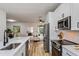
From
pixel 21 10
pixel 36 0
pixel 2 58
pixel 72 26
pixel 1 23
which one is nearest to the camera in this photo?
pixel 2 58

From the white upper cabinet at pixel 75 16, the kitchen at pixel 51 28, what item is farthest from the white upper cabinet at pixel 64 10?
the white upper cabinet at pixel 75 16

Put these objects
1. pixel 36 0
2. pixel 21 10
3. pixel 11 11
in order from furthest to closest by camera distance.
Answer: pixel 21 10
pixel 11 11
pixel 36 0

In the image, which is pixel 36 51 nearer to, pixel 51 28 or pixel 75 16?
pixel 51 28

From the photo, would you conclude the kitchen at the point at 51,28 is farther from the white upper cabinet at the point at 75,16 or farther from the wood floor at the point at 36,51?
the wood floor at the point at 36,51

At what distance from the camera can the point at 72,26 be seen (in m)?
2.70

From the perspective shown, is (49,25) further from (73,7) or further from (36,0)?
(36,0)

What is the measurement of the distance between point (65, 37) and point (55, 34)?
2.60 feet

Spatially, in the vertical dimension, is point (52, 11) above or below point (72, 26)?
above

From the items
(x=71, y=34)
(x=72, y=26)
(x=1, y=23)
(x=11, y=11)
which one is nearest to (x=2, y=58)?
(x=72, y=26)

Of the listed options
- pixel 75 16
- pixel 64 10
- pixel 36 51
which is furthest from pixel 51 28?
pixel 75 16

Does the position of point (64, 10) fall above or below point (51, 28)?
above

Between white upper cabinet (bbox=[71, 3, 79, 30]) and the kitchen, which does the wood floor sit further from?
white upper cabinet (bbox=[71, 3, 79, 30])

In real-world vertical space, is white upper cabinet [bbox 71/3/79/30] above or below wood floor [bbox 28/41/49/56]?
above

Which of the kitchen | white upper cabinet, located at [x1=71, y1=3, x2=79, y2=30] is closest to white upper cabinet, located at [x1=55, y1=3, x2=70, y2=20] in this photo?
the kitchen
